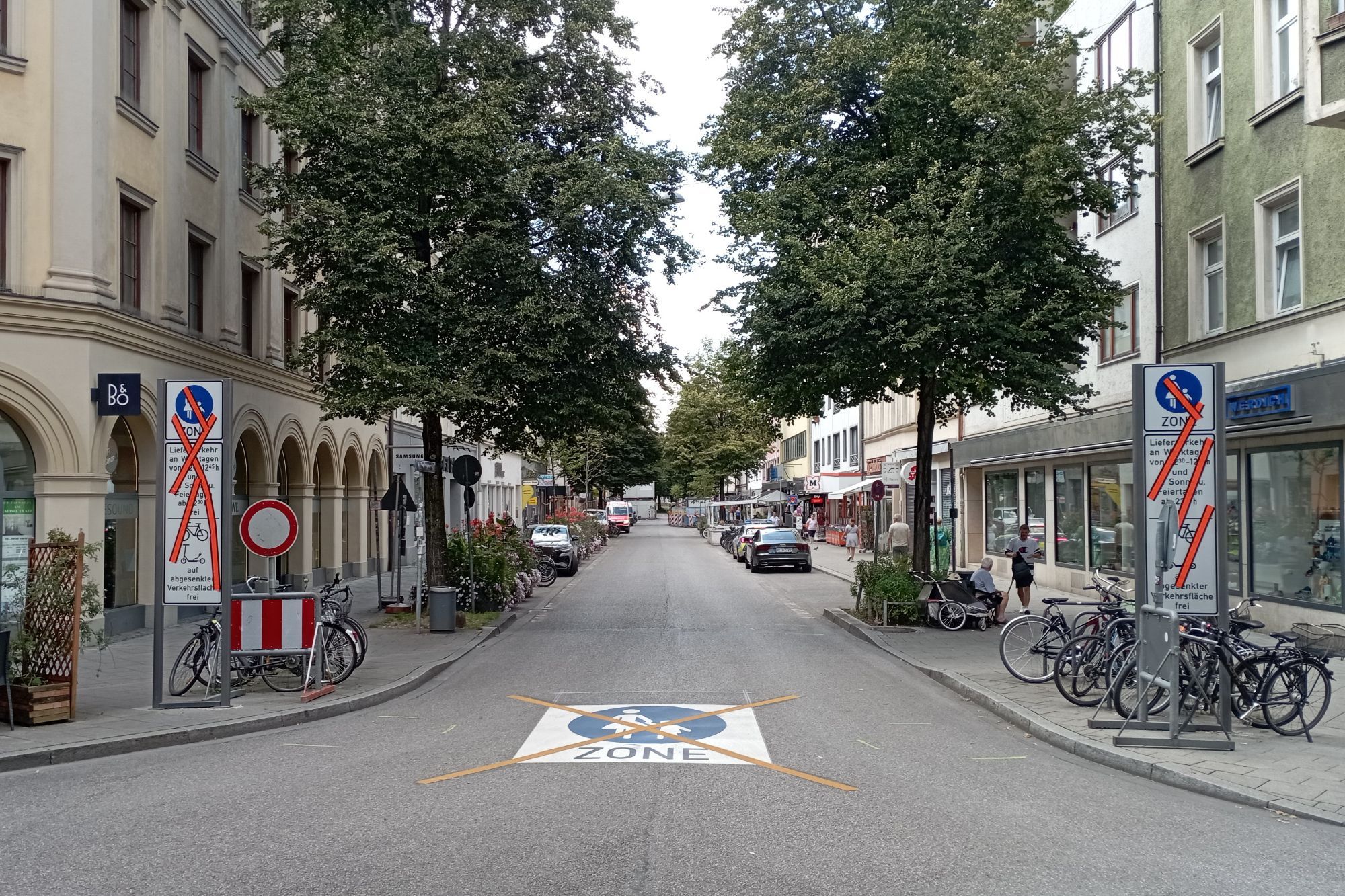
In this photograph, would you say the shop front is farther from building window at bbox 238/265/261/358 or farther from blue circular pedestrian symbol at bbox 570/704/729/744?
building window at bbox 238/265/261/358

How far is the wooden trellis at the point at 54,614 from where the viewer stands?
999cm

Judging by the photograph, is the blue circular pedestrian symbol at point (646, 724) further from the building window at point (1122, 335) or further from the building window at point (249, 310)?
the building window at point (249, 310)

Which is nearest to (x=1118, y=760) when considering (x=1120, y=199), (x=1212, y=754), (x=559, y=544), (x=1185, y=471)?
(x=1212, y=754)

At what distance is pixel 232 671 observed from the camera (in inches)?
479

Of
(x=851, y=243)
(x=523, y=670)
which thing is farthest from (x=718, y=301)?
(x=523, y=670)

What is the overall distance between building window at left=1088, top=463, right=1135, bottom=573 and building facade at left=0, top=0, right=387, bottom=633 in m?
16.6

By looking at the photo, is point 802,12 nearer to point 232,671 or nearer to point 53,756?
point 232,671

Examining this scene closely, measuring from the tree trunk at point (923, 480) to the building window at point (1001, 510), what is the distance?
33.5ft

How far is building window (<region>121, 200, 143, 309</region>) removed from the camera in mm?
17656

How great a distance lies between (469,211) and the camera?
1767 centimetres

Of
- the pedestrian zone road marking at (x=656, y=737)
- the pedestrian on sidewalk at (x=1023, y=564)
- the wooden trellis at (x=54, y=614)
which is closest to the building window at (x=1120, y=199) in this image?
the pedestrian on sidewalk at (x=1023, y=564)

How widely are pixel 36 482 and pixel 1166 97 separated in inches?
754

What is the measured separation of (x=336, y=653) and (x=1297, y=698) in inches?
372

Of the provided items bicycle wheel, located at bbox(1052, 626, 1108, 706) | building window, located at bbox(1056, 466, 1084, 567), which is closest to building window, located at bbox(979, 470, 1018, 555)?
building window, located at bbox(1056, 466, 1084, 567)
